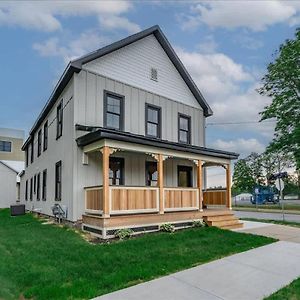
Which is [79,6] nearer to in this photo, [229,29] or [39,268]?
[229,29]

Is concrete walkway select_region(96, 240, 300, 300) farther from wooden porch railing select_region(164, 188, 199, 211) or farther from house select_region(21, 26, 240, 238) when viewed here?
wooden porch railing select_region(164, 188, 199, 211)

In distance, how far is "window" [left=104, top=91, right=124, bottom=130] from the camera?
1252 cm

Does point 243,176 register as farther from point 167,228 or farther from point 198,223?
point 167,228

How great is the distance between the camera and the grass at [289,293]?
5.20 m

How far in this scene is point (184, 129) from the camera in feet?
51.4

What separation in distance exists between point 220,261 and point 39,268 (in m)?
3.93

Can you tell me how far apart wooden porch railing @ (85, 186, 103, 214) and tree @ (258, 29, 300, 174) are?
20.4 m

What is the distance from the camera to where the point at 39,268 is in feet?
21.5

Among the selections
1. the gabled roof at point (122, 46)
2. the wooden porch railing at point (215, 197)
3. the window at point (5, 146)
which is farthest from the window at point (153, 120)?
the window at point (5, 146)

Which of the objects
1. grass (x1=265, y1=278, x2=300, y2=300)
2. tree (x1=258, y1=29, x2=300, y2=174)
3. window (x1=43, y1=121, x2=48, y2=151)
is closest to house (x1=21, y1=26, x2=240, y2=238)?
window (x1=43, y1=121, x2=48, y2=151)

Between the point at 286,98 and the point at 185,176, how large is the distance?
1658 cm

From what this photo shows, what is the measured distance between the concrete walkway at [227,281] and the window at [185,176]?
750cm

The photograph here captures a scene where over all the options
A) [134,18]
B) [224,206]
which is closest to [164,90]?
[134,18]

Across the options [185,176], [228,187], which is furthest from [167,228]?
[185,176]
